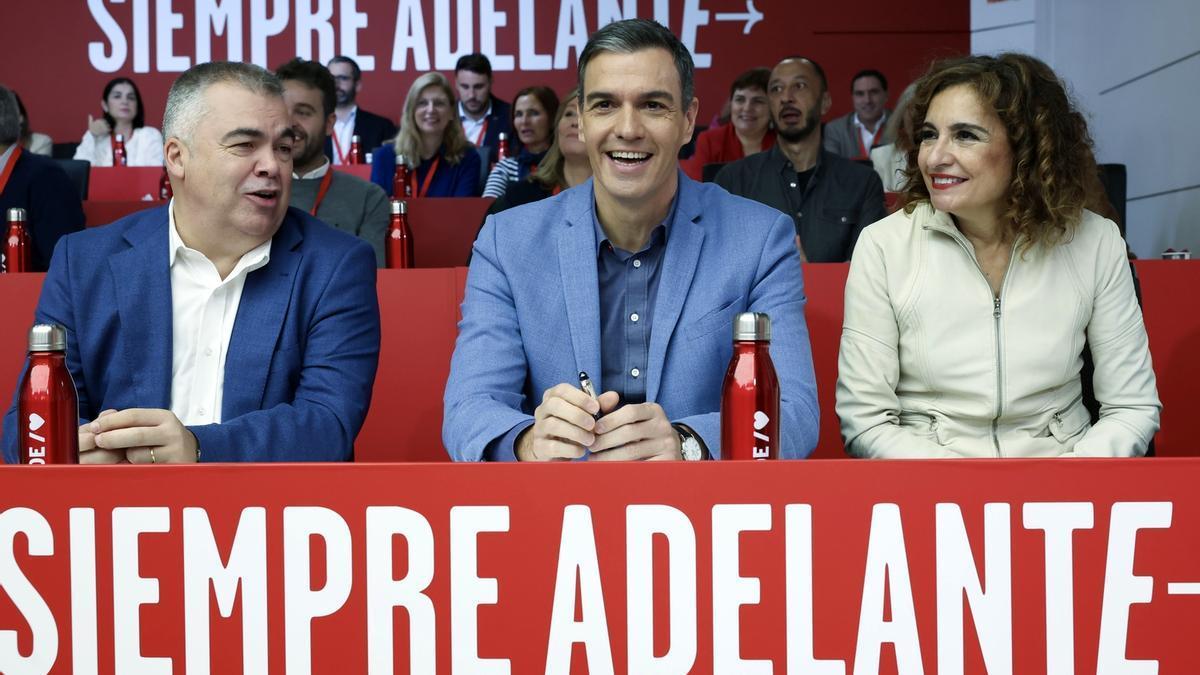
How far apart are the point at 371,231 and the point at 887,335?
229cm

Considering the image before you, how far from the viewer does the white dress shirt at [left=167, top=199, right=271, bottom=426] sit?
1979 millimetres

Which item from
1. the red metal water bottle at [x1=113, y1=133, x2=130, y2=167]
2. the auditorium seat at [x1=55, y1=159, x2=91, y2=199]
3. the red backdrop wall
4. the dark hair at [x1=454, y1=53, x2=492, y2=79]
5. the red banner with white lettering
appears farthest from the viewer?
the red backdrop wall

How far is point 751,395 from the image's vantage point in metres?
1.28

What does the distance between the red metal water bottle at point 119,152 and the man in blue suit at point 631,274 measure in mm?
5425

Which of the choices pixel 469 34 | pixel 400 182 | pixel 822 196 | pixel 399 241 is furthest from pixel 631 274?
pixel 469 34

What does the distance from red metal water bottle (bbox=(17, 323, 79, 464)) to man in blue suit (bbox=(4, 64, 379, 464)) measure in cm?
57

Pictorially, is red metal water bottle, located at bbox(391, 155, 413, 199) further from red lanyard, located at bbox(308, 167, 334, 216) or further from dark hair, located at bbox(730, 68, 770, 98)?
dark hair, located at bbox(730, 68, 770, 98)

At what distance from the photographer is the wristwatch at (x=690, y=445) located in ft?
5.19

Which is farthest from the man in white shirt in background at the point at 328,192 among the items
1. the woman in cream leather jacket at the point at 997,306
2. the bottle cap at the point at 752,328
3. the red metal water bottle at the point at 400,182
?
the bottle cap at the point at 752,328

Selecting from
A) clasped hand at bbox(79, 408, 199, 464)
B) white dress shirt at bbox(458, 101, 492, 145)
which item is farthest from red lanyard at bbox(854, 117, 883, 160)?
clasped hand at bbox(79, 408, 199, 464)

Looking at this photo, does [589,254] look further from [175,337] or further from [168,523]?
[168,523]

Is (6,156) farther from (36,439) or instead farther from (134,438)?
(36,439)

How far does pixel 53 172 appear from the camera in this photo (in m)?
3.95

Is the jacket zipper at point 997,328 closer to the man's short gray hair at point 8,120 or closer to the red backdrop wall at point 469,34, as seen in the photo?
the man's short gray hair at point 8,120
